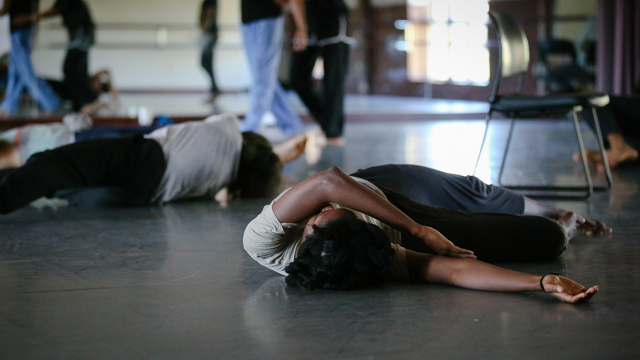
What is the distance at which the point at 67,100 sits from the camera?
23.0ft

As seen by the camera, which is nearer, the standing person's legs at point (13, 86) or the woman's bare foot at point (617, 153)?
the woman's bare foot at point (617, 153)

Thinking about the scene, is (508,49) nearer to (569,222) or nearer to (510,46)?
(510,46)

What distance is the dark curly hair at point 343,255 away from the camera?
1620 mm

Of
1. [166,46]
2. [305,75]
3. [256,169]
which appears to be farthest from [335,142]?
[166,46]

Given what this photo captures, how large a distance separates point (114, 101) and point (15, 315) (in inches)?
239

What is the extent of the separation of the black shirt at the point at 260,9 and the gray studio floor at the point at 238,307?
2.52 m

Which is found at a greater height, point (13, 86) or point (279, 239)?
point (13, 86)

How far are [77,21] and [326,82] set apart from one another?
3016mm

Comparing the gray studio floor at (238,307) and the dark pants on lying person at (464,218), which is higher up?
the dark pants on lying person at (464,218)

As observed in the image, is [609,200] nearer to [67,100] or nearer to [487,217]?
[487,217]

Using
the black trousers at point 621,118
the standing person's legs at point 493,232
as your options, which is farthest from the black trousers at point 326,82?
the standing person's legs at point 493,232

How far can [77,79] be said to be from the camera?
6922mm

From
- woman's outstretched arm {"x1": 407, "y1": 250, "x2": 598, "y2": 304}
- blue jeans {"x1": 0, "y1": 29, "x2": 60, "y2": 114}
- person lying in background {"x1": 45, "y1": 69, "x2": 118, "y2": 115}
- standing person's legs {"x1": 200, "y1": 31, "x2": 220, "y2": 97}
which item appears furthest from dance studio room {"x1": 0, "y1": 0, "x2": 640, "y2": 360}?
standing person's legs {"x1": 200, "y1": 31, "x2": 220, "y2": 97}

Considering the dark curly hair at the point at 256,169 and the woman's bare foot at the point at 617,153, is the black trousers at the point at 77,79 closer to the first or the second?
the dark curly hair at the point at 256,169
